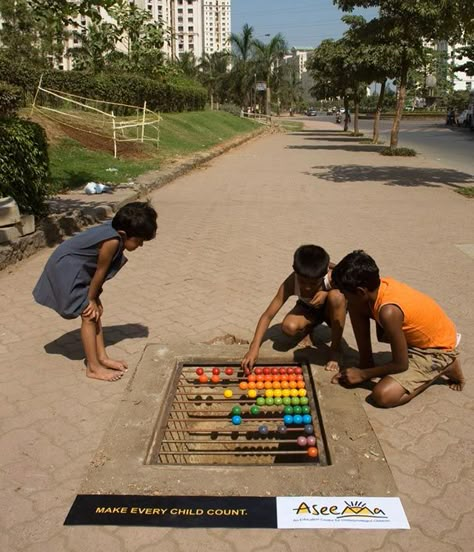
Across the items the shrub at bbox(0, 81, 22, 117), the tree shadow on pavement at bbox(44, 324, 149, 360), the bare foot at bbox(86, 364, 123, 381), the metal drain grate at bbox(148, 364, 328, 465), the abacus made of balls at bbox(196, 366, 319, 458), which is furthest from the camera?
the shrub at bbox(0, 81, 22, 117)

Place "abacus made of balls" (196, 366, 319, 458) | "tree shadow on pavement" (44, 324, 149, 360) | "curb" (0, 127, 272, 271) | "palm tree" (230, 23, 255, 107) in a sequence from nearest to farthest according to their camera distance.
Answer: "abacus made of balls" (196, 366, 319, 458), "tree shadow on pavement" (44, 324, 149, 360), "curb" (0, 127, 272, 271), "palm tree" (230, 23, 255, 107)

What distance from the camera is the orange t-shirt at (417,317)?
3252 mm

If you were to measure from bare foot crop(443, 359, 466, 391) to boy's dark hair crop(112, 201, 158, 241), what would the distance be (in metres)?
2.08

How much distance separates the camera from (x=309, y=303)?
4016mm

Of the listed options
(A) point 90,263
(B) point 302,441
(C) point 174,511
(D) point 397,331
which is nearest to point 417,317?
(D) point 397,331

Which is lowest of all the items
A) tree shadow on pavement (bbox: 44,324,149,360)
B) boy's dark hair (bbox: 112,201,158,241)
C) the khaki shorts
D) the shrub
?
tree shadow on pavement (bbox: 44,324,149,360)

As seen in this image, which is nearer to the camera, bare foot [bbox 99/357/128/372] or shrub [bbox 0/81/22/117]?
bare foot [bbox 99/357/128/372]

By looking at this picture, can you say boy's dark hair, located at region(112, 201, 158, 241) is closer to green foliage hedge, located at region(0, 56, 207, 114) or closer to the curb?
the curb

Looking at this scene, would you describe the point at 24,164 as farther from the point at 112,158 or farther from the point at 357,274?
the point at 112,158

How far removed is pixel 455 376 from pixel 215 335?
6.11ft

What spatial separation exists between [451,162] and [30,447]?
18.0 m

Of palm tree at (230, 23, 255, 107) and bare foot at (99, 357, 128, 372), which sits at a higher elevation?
palm tree at (230, 23, 255, 107)

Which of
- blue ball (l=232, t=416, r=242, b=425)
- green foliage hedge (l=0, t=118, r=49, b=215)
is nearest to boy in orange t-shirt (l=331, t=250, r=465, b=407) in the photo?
blue ball (l=232, t=416, r=242, b=425)

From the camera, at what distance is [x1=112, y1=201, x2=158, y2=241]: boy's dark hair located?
3365 mm
